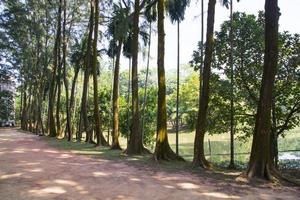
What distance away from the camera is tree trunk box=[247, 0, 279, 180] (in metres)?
12.4

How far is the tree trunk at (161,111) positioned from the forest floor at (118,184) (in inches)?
114

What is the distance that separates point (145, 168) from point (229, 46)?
27.7 ft

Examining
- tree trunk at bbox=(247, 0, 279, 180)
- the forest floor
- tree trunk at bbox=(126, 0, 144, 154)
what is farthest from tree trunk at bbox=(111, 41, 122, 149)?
tree trunk at bbox=(247, 0, 279, 180)

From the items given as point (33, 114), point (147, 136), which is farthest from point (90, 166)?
point (33, 114)

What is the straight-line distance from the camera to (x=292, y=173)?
16.3 meters

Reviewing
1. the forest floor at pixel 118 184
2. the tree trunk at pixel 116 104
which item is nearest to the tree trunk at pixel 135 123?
the tree trunk at pixel 116 104

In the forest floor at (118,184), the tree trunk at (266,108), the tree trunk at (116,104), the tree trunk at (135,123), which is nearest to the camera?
the forest floor at (118,184)

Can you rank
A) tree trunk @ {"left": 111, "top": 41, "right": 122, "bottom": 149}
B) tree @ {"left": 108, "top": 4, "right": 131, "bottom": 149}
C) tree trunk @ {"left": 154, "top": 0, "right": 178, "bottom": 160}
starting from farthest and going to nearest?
tree trunk @ {"left": 111, "top": 41, "right": 122, "bottom": 149}, tree @ {"left": 108, "top": 4, "right": 131, "bottom": 149}, tree trunk @ {"left": 154, "top": 0, "right": 178, "bottom": 160}

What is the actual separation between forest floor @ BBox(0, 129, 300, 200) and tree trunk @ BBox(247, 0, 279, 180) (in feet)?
2.40

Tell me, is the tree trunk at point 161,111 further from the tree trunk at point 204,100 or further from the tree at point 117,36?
the tree at point 117,36

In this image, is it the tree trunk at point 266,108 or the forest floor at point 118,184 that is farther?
the tree trunk at point 266,108

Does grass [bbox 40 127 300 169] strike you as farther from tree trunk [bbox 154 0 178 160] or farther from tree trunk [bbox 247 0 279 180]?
tree trunk [bbox 247 0 279 180]

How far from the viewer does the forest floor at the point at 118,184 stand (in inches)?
382

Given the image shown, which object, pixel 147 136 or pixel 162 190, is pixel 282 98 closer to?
pixel 162 190
